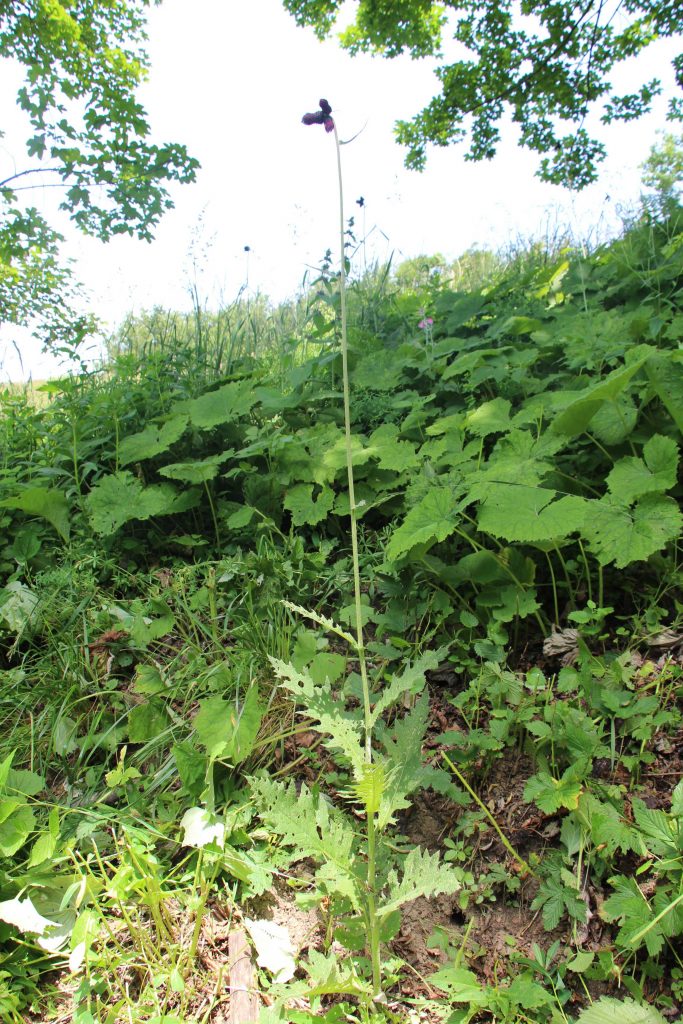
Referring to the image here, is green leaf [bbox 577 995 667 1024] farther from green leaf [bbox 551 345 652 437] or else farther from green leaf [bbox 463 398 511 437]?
green leaf [bbox 463 398 511 437]

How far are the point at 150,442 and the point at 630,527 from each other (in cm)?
191

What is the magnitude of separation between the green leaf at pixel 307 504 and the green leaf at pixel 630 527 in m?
0.92

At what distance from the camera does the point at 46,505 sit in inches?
98.1

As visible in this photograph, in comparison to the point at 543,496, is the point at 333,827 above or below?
below

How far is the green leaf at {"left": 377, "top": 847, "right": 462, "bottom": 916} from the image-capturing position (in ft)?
3.11

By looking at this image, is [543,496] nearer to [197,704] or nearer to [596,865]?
[596,865]

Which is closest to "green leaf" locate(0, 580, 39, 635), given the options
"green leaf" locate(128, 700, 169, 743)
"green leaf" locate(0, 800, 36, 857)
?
"green leaf" locate(128, 700, 169, 743)

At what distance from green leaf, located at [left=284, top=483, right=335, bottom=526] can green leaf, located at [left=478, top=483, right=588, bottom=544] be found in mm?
681

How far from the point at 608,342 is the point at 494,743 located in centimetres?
166

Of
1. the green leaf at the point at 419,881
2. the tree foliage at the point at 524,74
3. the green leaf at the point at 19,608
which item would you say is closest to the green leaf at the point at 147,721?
the green leaf at the point at 19,608

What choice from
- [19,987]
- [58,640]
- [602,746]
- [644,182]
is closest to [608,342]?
[602,746]

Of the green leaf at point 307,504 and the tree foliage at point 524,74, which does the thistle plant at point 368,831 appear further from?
the tree foliage at point 524,74

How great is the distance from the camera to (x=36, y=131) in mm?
6438

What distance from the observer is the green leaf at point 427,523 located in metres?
1.65
